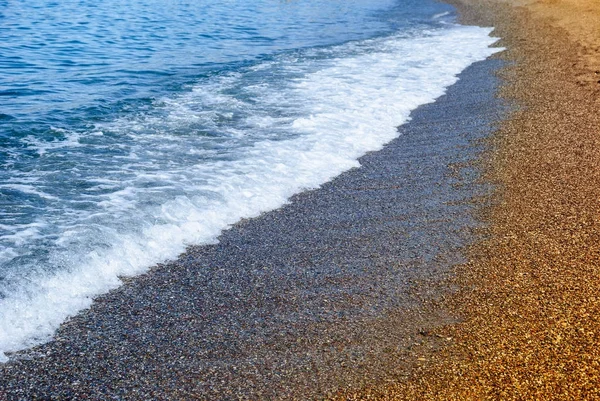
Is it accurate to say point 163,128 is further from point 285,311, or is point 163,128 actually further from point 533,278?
point 533,278

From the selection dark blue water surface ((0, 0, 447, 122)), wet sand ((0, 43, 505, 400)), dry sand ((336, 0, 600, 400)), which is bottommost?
wet sand ((0, 43, 505, 400))

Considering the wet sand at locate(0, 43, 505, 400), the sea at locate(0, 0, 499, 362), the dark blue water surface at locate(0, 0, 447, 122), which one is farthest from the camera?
the dark blue water surface at locate(0, 0, 447, 122)

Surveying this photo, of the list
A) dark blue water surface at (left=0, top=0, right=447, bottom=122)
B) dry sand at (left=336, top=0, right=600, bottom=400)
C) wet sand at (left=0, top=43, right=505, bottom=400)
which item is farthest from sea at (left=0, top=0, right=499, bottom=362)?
dry sand at (left=336, top=0, right=600, bottom=400)

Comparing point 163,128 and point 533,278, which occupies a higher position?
point 163,128

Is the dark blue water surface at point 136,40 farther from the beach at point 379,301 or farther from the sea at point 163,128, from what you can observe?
the beach at point 379,301

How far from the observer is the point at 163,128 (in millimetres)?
9727

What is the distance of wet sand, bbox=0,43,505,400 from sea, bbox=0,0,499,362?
0.38 meters

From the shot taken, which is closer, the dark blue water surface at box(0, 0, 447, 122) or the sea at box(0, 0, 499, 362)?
the sea at box(0, 0, 499, 362)

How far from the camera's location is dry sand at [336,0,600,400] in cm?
383

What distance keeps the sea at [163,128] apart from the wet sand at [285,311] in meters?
0.38

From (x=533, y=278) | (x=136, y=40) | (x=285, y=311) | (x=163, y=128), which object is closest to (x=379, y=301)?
(x=285, y=311)

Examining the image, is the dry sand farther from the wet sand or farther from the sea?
the sea

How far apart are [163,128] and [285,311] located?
227 inches

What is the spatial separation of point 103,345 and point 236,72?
10638 millimetres
